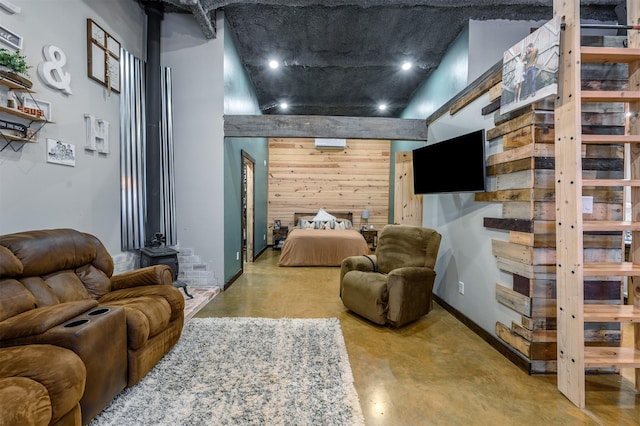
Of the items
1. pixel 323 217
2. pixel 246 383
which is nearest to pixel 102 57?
pixel 246 383

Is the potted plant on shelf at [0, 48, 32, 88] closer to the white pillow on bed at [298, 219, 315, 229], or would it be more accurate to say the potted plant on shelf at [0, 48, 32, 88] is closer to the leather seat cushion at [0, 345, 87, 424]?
the leather seat cushion at [0, 345, 87, 424]

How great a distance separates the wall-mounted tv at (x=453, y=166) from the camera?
8.11ft

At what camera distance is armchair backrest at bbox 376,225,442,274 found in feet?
9.80

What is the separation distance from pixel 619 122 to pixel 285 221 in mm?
6498

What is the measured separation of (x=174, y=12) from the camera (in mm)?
3637

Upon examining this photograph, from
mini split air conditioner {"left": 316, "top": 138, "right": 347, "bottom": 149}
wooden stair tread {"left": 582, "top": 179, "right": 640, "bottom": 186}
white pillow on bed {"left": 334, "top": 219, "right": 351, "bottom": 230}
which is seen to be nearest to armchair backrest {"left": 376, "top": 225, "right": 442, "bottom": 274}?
wooden stair tread {"left": 582, "top": 179, "right": 640, "bottom": 186}

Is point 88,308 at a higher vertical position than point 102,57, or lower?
lower

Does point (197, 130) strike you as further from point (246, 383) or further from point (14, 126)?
point (246, 383)

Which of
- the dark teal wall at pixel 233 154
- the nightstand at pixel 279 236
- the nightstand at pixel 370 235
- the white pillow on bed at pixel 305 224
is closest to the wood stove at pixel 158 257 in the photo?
the dark teal wall at pixel 233 154

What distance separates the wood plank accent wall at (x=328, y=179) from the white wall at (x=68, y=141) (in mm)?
4617

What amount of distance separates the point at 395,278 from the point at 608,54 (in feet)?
7.01

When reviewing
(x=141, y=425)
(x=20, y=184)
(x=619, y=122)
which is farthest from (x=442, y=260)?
(x=20, y=184)

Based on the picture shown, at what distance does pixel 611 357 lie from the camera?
177 cm

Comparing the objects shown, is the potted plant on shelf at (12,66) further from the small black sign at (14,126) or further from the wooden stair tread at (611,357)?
the wooden stair tread at (611,357)
